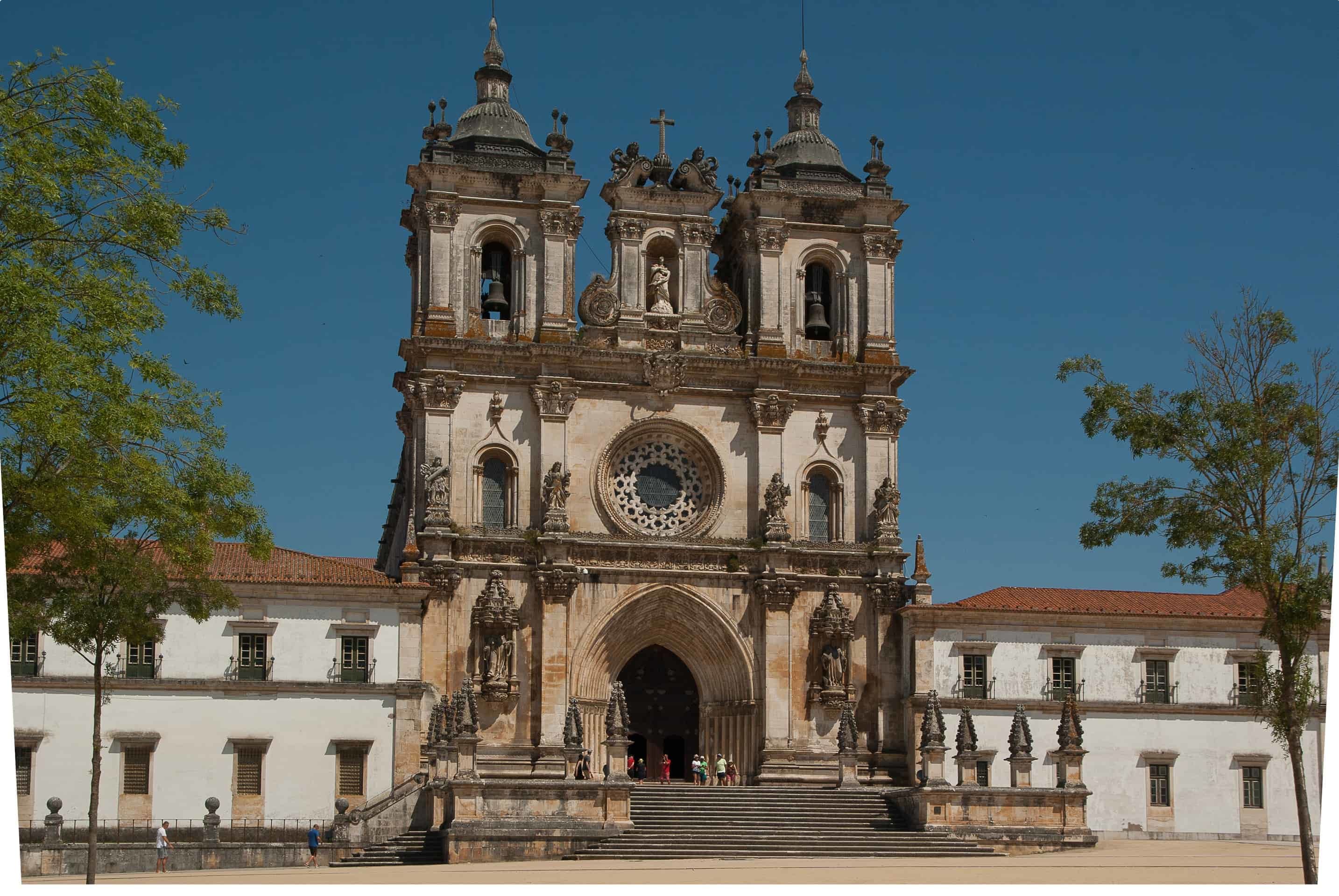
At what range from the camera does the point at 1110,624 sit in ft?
164

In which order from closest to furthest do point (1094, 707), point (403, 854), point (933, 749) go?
point (403, 854)
point (933, 749)
point (1094, 707)

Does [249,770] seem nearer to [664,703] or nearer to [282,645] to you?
[282,645]

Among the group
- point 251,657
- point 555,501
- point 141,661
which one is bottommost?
point 141,661

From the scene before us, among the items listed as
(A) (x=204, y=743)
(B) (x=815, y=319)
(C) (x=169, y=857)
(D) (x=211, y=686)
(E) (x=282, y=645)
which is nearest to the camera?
(C) (x=169, y=857)

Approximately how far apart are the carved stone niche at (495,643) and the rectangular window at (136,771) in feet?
26.5

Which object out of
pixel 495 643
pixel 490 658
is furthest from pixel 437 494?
pixel 490 658

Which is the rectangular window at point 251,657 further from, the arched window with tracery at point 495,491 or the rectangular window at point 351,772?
the arched window with tracery at point 495,491

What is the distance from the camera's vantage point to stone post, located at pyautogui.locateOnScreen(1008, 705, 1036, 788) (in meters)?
45.2

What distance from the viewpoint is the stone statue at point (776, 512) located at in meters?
50.3

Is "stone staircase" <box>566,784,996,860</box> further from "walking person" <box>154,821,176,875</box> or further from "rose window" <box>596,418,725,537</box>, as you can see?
"walking person" <box>154,821,176,875</box>

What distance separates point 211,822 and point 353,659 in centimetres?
564

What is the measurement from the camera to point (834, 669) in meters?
49.6

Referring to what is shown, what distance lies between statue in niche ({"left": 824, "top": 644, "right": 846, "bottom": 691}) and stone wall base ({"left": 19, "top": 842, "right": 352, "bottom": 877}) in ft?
43.9
